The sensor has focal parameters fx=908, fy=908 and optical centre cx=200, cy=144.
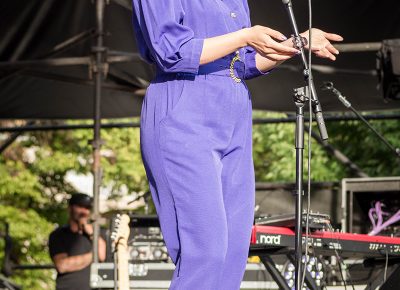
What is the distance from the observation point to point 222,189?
117 inches

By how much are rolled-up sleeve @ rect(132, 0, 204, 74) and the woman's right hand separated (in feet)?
0.56

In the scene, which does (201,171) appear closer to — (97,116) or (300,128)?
(300,128)

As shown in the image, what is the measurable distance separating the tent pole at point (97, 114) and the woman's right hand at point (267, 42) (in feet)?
12.8

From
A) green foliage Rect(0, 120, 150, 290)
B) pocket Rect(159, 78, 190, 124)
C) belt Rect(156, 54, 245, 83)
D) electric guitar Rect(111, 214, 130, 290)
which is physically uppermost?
belt Rect(156, 54, 245, 83)

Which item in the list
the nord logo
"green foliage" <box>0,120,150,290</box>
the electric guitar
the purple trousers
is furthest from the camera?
"green foliage" <box>0,120,150,290</box>

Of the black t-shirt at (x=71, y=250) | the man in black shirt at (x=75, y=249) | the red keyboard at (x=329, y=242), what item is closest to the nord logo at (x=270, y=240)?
the red keyboard at (x=329, y=242)

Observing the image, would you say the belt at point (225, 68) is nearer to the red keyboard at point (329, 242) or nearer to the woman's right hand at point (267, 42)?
the woman's right hand at point (267, 42)

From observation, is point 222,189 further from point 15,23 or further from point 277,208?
point 15,23

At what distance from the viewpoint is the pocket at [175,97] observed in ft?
9.64

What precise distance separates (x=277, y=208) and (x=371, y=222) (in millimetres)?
1078

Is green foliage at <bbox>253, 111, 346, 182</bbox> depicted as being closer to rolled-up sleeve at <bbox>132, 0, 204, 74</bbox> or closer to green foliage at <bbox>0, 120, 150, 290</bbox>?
green foliage at <bbox>0, 120, 150, 290</bbox>

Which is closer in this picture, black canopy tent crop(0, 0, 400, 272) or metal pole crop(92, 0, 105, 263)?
metal pole crop(92, 0, 105, 263)

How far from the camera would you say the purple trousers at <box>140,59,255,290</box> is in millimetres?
2832

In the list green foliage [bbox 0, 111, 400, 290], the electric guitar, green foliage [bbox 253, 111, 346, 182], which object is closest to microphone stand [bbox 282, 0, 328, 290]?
the electric guitar
